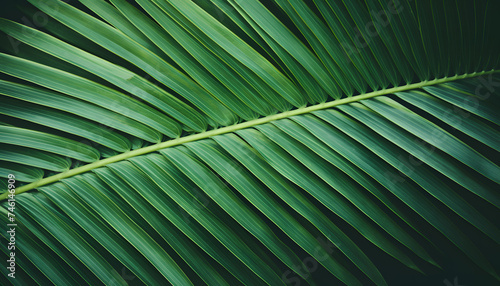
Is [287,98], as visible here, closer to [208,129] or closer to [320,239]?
[208,129]

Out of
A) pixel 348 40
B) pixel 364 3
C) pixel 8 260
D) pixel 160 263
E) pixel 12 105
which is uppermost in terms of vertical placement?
pixel 364 3

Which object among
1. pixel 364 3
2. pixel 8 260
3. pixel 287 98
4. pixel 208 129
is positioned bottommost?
pixel 8 260

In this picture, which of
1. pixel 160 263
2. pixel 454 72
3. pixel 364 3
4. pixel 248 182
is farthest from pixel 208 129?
pixel 454 72

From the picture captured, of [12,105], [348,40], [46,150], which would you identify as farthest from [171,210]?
[348,40]

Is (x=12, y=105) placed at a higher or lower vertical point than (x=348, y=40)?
lower

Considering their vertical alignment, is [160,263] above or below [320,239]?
below

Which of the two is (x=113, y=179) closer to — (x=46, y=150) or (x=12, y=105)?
(x=46, y=150)
